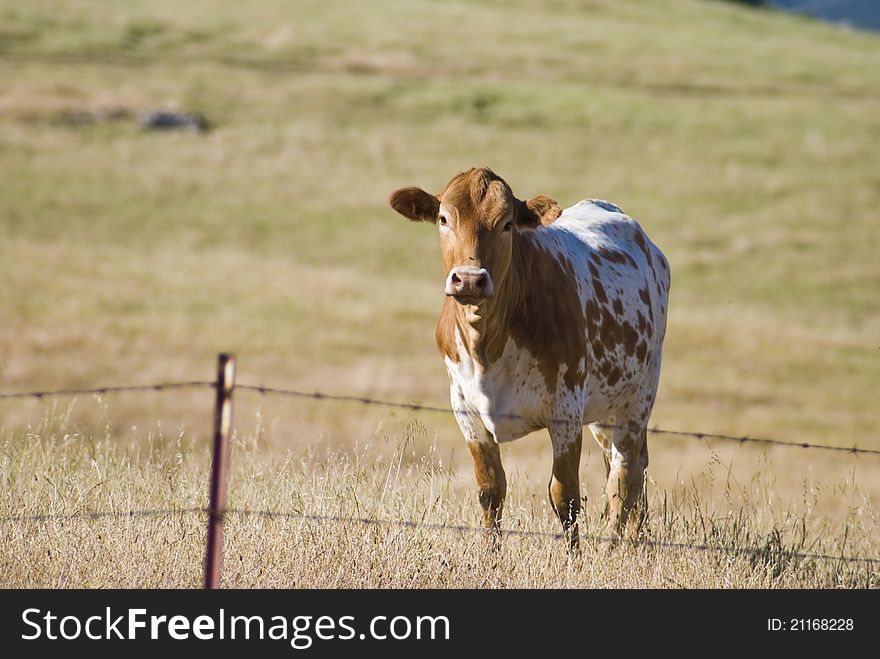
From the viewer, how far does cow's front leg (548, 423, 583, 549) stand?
6.73 m

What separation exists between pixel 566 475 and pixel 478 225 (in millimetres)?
1530

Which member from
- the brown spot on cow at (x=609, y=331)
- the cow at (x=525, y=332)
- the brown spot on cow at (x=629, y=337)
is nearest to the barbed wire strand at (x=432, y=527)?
the cow at (x=525, y=332)

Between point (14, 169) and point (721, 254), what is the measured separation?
814 inches

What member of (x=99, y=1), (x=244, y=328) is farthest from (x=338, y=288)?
(x=99, y=1)

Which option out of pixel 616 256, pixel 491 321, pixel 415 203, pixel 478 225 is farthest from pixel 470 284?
pixel 616 256

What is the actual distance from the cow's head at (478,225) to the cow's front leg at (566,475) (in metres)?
0.93

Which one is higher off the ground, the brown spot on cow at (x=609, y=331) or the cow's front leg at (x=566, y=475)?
the brown spot on cow at (x=609, y=331)

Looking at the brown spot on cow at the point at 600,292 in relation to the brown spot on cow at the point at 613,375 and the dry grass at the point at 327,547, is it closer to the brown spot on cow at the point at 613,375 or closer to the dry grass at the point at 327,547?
the brown spot on cow at the point at 613,375

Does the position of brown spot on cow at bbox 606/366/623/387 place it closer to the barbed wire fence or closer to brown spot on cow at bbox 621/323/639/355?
brown spot on cow at bbox 621/323/639/355

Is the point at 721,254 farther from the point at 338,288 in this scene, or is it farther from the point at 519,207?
the point at 519,207

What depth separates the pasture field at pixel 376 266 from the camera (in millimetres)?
6684

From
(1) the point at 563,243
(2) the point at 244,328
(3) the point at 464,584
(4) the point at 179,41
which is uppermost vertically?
(4) the point at 179,41

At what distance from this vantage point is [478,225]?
20.8 ft

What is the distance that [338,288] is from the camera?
28.3 meters
